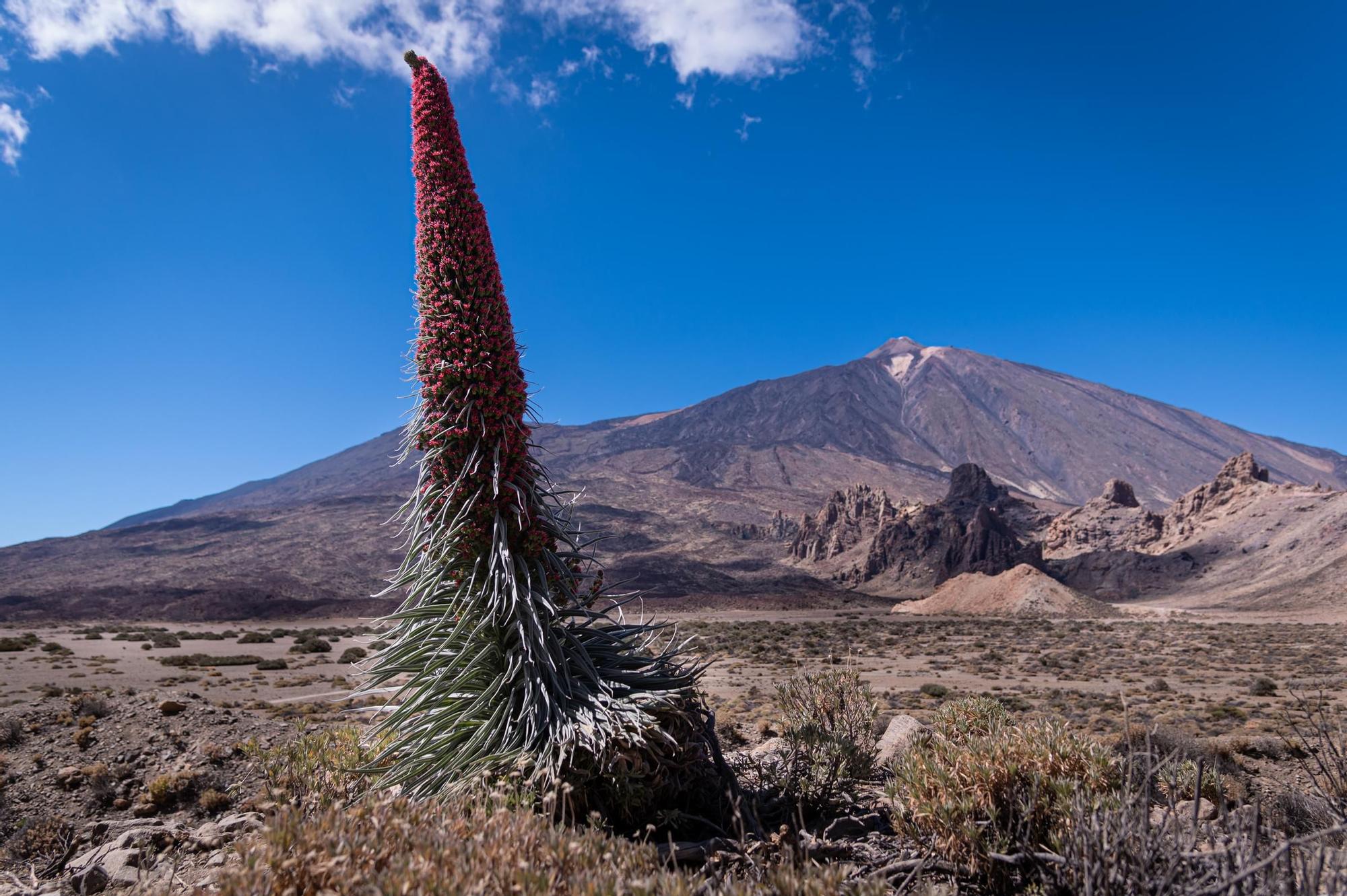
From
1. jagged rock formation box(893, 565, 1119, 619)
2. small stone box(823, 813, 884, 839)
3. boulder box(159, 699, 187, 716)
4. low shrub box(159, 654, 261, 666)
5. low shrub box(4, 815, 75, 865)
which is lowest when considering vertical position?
jagged rock formation box(893, 565, 1119, 619)

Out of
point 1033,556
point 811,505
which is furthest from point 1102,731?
point 811,505

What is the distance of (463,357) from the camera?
3871mm

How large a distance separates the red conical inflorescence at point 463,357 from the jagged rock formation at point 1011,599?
4697 cm

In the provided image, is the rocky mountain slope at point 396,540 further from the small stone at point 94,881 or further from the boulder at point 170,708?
the small stone at point 94,881

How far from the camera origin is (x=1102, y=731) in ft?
38.4

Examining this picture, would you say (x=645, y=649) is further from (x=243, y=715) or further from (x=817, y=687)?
(x=243, y=715)

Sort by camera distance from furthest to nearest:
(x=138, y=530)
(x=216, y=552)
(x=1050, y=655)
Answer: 1. (x=138, y=530)
2. (x=216, y=552)
3. (x=1050, y=655)

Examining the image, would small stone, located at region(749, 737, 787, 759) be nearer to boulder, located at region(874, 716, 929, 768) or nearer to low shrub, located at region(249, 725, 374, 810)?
boulder, located at region(874, 716, 929, 768)

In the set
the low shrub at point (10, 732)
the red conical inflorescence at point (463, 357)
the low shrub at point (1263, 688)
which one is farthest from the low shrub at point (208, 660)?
the low shrub at point (1263, 688)

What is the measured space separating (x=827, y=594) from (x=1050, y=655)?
37.6m

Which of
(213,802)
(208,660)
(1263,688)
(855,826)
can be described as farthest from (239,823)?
(208,660)

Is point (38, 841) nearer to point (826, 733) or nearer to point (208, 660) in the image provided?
point (826, 733)

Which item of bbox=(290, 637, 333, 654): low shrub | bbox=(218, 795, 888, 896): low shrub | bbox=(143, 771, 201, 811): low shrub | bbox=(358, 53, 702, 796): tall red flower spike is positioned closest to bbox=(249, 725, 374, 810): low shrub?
bbox=(358, 53, 702, 796): tall red flower spike

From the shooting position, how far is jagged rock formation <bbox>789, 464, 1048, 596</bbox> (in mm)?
65062
